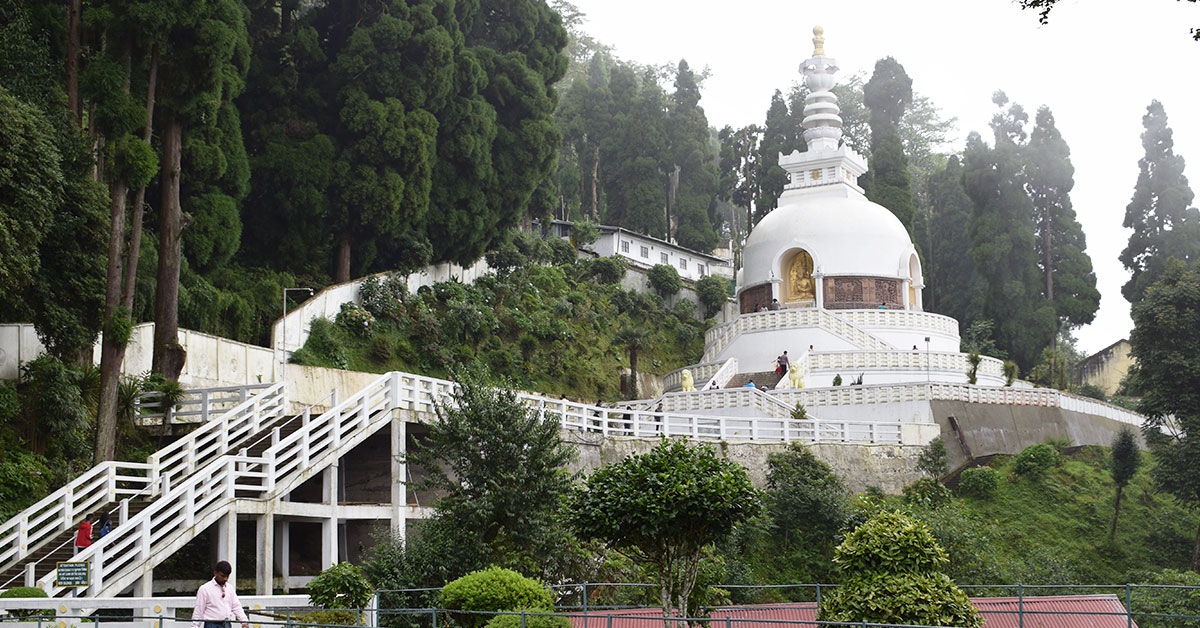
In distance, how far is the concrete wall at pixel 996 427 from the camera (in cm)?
3641

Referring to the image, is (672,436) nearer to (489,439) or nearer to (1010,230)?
(489,439)

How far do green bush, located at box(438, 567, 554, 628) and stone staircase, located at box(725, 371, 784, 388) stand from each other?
1061 inches

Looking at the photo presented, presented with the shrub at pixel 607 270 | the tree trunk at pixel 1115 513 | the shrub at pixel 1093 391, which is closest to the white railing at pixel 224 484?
the tree trunk at pixel 1115 513

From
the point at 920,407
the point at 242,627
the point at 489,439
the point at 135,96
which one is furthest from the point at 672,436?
the point at 242,627

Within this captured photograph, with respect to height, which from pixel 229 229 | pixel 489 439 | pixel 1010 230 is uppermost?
pixel 1010 230

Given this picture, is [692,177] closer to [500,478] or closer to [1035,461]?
[1035,461]

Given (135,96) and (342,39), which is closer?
(135,96)

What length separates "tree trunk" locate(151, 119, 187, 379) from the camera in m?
30.1

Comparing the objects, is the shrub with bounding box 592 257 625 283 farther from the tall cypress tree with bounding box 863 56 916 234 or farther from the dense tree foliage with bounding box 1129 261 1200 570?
the dense tree foliage with bounding box 1129 261 1200 570

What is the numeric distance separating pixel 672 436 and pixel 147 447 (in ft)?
39.3

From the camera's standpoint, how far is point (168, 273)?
30.3 metres

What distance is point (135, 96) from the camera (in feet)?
93.1

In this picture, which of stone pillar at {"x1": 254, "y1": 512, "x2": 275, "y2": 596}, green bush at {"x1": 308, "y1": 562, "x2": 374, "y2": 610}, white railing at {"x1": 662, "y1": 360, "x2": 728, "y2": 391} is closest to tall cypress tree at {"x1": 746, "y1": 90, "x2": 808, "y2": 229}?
white railing at {"x1": 662, "y1": 360, "x2": 728, "y2": 391}

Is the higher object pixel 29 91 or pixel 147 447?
pixel 29 91
